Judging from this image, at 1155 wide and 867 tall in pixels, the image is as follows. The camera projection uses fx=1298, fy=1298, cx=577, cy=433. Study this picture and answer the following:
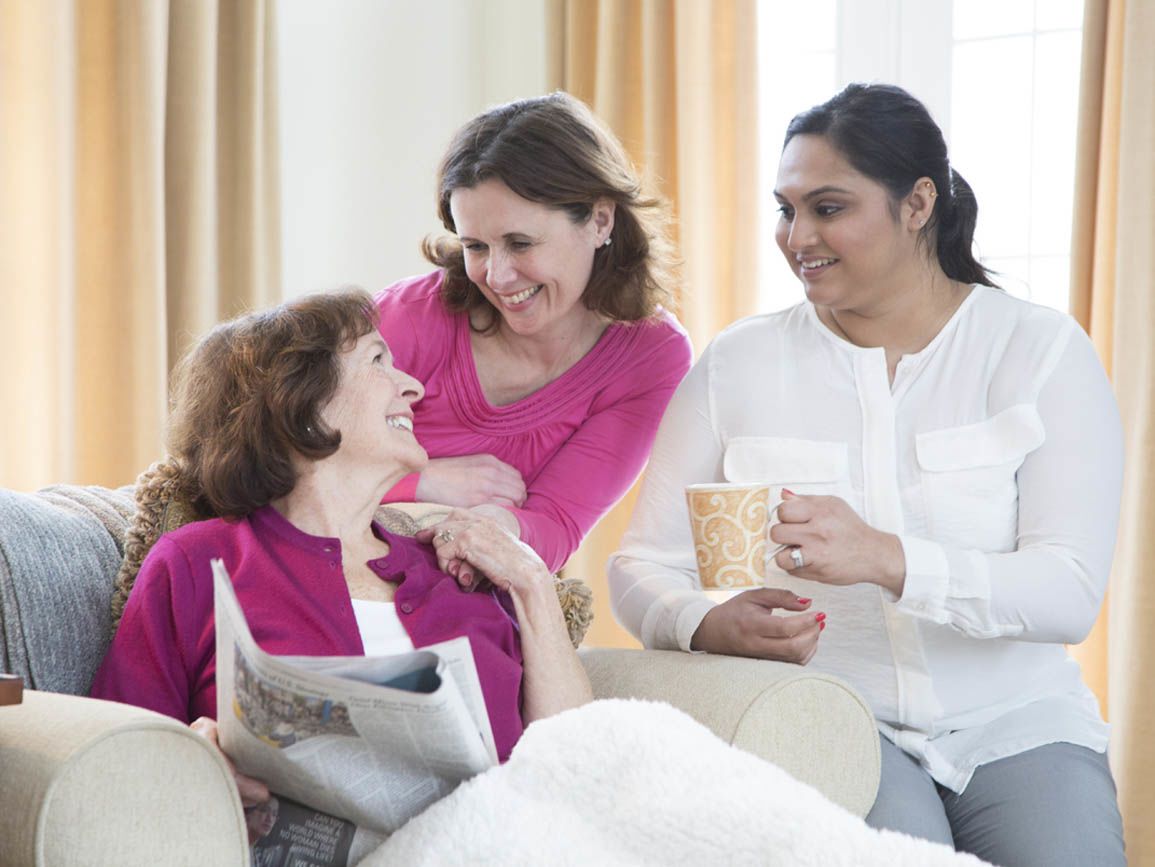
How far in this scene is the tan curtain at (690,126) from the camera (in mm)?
3518

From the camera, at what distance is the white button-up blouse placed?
1.67 m

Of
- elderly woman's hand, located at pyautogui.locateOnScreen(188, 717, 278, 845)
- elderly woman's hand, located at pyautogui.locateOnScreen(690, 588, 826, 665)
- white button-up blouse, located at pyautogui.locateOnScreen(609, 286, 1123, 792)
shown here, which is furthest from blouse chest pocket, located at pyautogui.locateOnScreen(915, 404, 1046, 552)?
elderly woman's hand, located at pyautogui.locateOnScreen(188, 717, 278, 845)

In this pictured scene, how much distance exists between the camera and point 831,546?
5.17 feet

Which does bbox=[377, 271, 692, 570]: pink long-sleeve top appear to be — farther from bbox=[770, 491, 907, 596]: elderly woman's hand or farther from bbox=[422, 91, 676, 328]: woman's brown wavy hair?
bbox=[770, 491, 907, 596]: elderly woman's hand

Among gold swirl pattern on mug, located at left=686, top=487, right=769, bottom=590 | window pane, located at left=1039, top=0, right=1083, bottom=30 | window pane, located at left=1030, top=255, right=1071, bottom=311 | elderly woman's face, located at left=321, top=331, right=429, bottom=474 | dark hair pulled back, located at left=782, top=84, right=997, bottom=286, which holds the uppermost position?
window pane, located at left=1039, top=0, right=1083, bottom=30

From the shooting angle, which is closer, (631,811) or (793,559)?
(631,811)

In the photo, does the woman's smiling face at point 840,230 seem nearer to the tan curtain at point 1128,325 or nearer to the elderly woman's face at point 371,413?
the elderly woman's face at point 371,413

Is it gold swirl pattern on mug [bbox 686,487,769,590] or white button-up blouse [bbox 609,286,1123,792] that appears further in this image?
white button-up blouse [bbox 609,286,1123,792]

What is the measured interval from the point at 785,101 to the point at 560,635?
2423mm

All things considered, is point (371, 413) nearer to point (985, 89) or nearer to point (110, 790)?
point (110, 790)

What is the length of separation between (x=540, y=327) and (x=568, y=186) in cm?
23

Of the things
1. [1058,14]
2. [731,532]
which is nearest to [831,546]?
[731,532]

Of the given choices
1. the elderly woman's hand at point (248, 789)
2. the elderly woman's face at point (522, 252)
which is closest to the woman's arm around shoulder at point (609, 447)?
the elderly woman's face at point (522, 252)

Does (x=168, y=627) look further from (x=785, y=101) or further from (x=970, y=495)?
(x=785, y=101)
